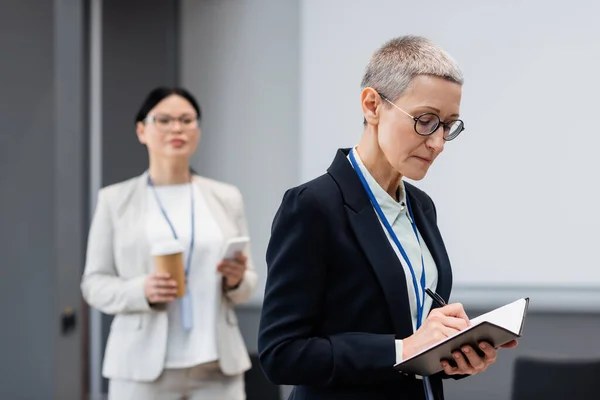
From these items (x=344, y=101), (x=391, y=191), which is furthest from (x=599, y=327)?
(x=391, y=191)

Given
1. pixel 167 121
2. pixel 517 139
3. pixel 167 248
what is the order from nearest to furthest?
pixel 167 248, pixel 167 121, pixel 517 139

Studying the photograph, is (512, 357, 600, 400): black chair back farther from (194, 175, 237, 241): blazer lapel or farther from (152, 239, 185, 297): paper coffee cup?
(152, 239, 185, 297): paper coffee cup

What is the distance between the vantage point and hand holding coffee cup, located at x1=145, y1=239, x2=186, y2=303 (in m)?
3.11

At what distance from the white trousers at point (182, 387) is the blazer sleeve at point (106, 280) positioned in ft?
0.87

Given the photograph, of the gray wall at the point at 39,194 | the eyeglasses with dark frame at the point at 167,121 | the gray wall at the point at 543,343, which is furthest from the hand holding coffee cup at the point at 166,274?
the gray wall at the point at 543,343

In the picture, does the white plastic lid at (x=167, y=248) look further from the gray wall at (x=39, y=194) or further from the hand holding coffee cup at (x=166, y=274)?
the gray wall at (x=39, y=194)

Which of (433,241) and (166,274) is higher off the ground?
(433,241)

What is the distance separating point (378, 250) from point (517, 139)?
3.05 meters

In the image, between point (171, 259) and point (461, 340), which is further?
point (171, 259)

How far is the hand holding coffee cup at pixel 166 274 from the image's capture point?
311cm

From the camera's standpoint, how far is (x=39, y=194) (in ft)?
13.9

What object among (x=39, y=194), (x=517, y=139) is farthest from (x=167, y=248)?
(x=517, y=139)

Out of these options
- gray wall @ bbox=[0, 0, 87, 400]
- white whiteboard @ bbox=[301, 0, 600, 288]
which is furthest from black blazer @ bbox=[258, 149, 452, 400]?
white whiteboard @ bbox=[301, 0, 600, 288]

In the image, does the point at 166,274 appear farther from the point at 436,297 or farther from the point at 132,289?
the point at 436,297
